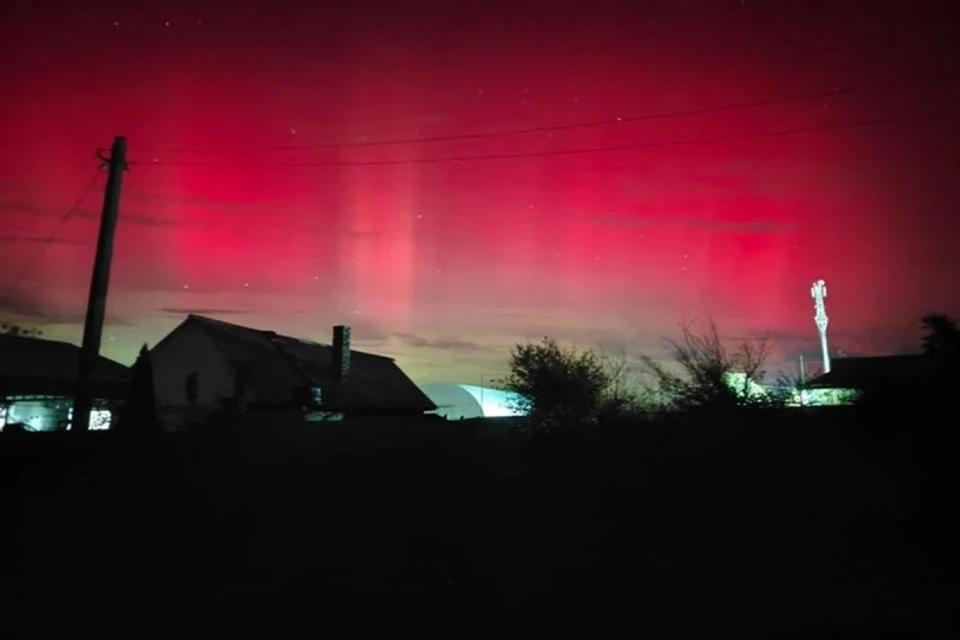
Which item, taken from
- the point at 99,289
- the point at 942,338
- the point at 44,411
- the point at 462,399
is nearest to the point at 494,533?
the point at 942,338

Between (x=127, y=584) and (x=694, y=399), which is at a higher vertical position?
(x=694, y=399)

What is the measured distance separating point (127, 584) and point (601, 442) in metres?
6.55

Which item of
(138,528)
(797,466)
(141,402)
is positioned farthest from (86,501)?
(797,466)

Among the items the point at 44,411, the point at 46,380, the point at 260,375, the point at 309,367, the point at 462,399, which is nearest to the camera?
the point at 44,411

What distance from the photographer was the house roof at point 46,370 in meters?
26.7

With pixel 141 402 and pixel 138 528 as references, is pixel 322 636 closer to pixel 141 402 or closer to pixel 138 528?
pixel 138 528

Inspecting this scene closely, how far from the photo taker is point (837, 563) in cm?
836

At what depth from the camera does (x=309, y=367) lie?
33.3 m

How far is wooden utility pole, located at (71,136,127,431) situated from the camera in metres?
15.6

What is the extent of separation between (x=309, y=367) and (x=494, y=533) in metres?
25.0

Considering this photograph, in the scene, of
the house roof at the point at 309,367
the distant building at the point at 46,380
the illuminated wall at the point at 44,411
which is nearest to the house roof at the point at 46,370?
the distant building at the point at 46,380

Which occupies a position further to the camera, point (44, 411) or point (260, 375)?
point (260, 375)

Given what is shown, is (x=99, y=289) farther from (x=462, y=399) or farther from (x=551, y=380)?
(x=462, y=399)

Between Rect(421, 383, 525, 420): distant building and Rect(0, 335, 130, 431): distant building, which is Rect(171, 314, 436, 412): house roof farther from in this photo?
Rect(421, 383, 525, 420): distant building
